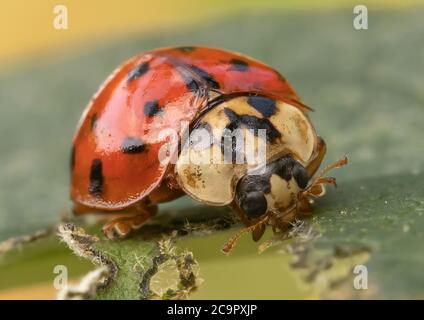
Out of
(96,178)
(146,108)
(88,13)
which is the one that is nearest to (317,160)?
(146,108)

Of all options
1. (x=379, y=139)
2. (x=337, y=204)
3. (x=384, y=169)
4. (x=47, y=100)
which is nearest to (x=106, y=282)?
(x=337, y=204)

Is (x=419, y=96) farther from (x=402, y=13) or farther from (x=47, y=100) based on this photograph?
(x=47, y=100)

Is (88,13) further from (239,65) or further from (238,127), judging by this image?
(238,127)

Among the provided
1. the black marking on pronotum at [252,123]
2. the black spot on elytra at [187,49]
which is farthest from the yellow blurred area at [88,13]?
the black marking on pronotum at [252,123]

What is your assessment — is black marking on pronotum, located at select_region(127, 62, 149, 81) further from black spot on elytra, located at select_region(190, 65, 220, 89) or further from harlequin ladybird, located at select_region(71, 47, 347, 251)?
black spot on elytra, located at select_region(190, 65, 220, 89)

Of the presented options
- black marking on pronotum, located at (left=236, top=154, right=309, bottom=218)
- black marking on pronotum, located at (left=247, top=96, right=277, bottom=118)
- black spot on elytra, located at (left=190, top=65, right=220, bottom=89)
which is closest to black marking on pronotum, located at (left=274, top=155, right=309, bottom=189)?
black marking on pronotum, located at (left=236, top=154, right=309, bottom=218)

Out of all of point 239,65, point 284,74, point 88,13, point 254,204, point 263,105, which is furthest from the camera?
point 88,13

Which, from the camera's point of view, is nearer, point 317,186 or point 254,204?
point 254,204
